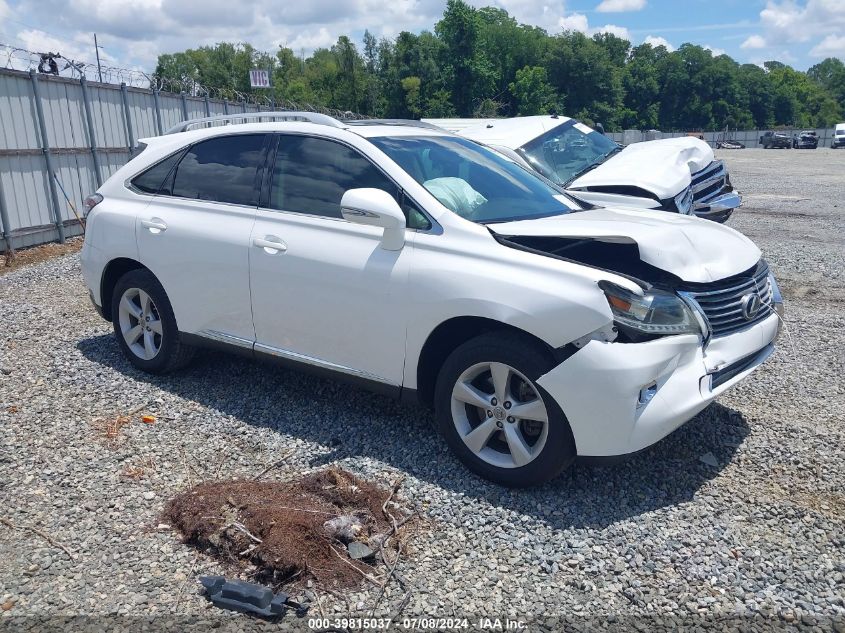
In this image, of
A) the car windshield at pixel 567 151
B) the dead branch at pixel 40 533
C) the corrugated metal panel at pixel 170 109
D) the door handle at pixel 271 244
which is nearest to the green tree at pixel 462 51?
the corrugated metal panel at pixel 170 109

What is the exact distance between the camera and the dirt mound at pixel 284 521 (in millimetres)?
3225

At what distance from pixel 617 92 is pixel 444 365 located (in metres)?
98.8

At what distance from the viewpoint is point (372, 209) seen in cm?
397

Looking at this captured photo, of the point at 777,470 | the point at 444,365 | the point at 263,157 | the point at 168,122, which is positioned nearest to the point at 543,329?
the point at 444,365

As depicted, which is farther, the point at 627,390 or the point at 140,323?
the point at 140,323

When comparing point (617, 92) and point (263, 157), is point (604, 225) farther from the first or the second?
point (617, 92)

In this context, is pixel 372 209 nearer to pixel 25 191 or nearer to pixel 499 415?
pixel 499 415

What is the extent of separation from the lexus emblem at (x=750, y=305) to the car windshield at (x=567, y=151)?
13.2ft

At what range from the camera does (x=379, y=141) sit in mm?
4570

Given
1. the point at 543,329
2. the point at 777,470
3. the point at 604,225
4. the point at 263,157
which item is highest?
the point at 263,157

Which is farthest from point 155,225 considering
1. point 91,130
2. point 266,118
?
point 91,130

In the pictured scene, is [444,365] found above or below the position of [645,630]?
above

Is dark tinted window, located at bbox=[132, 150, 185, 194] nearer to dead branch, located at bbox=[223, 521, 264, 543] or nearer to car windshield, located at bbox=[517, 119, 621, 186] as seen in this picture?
dead branch, located at bbox=[223, 521, 264, 543]

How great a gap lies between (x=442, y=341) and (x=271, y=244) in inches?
51.5
